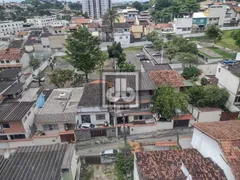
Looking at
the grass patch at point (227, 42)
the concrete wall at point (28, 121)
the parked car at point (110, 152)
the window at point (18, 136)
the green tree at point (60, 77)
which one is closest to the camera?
the parked car at point (110, 152)

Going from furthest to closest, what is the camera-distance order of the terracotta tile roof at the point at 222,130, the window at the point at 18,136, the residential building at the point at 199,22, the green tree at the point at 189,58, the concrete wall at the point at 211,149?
the residential building at the point at 199,22 < the green tree at the point at 189,58 < the window at the point at 18,136 < the terracotta tile roof at the point at 222,130 < the concrete wall at the point at 211,149

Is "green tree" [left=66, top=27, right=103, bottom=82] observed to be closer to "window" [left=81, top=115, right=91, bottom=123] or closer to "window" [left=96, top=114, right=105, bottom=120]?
"window" [left=81, top=115, right=91, bottom=123]

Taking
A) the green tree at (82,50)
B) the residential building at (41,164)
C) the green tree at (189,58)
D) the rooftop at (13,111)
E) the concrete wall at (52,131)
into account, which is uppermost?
the green tree at (82,50)

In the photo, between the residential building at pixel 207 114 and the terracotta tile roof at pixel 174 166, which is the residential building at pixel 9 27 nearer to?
the residential building at pixel 207 114

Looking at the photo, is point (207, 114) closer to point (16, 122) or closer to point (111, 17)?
point (16, 122)

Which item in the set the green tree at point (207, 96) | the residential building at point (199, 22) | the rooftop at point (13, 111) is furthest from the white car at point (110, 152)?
the residential building at point (199, 22)
